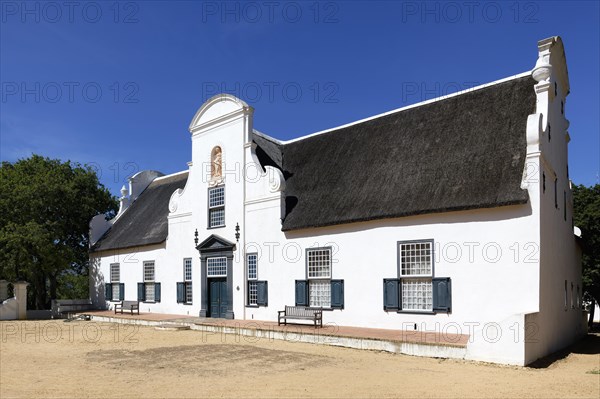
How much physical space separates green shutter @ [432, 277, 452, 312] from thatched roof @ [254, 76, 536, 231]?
2061 millimetres

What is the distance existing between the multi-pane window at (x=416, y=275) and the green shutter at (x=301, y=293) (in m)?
3.88

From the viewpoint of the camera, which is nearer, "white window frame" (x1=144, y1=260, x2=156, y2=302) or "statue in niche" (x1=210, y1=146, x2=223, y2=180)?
"statue in niche" (x1=210, y1=146, x2=223, y2=180)

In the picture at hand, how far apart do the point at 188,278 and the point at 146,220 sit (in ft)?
19.8

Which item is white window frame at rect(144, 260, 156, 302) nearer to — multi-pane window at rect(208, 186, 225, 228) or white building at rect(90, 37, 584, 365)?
white building at rect(90, 37, 584, 365)

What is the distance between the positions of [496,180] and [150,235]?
57.9ft

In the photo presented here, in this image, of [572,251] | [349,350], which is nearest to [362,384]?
[349,350]

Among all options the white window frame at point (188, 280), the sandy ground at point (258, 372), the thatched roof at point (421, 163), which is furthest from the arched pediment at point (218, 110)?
the sandy ground at point (258, 372)

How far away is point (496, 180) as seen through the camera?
14000mm

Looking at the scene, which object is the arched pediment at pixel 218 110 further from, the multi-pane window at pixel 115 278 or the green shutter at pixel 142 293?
the multi-pane window at pixel 115 278

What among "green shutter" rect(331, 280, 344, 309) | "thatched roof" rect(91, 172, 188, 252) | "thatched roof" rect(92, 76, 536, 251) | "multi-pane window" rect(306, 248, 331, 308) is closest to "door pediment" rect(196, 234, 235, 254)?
"thatched roof" rect(92, 76, 536, 251)

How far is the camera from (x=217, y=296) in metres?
21.5

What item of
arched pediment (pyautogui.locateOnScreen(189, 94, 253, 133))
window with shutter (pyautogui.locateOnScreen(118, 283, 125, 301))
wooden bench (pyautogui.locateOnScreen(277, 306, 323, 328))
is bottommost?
window with shutter (pyautogui.locateOnScreen(118, 283, 125, 301))

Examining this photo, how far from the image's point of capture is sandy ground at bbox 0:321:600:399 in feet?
28.7

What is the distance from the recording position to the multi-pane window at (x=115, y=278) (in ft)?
90.9
